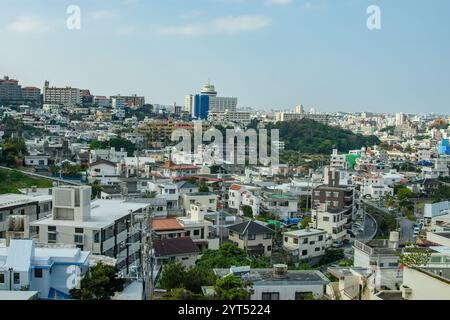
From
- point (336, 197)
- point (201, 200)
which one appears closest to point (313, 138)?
point (336, 197)

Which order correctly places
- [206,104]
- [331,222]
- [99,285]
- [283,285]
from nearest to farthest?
1. [99,285]
2. [283,285]
3. [331,222]
4. [206,104]

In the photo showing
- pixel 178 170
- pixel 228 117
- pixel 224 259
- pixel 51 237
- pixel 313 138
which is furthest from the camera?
pixel 228 117

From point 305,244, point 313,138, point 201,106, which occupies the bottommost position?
point 305,244

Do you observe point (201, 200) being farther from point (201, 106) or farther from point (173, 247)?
point (201, 106)

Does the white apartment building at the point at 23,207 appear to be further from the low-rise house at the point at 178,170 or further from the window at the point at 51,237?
the low-rise house at the point at 178,170

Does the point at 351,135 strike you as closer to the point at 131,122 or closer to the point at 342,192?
the point at 131,122

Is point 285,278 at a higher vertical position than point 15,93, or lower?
lower

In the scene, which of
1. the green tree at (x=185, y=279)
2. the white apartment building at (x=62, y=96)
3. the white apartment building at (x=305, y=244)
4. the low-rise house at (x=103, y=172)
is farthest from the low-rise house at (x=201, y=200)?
the white apartment building at (x=62, y=96)
